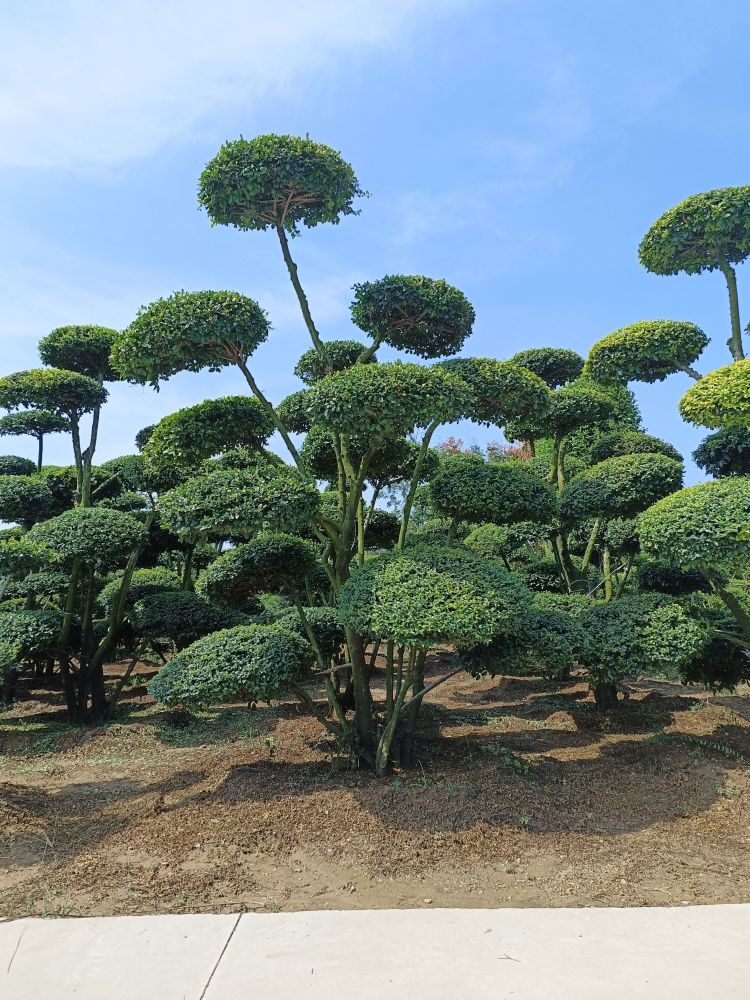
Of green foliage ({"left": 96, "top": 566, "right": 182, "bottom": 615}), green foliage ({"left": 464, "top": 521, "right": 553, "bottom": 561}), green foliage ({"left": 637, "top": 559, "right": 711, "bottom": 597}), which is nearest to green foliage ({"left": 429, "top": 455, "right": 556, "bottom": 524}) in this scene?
green foliage ({"left": 637, "top": 559, "right": 711, "bottom": 597})

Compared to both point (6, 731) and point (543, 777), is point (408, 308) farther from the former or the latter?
point (6, 731)

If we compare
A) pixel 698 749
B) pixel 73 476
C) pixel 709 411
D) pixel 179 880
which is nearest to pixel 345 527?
pixel 179 880

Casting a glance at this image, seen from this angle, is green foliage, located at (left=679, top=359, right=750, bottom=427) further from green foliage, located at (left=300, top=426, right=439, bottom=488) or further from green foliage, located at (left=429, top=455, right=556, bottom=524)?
green foliage, located at (left=300, top=426, right=439, bottom=488)

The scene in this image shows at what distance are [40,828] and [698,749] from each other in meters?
6.02

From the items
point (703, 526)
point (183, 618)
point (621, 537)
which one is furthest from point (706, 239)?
point (183, 618)

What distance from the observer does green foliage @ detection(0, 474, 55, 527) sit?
11.4 meters

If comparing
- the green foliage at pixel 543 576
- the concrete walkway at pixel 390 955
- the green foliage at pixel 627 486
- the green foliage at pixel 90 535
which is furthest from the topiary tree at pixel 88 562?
the green foliage at pixel 543 576

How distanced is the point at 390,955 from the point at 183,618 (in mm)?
6530

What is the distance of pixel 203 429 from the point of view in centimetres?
629

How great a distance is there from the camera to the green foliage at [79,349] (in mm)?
11367

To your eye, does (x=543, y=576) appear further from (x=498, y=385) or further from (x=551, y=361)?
(x=498, y=385)

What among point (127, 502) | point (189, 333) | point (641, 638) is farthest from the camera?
point (127, 502)

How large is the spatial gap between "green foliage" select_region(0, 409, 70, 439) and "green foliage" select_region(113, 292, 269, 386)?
8027mm

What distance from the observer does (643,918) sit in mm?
3654
